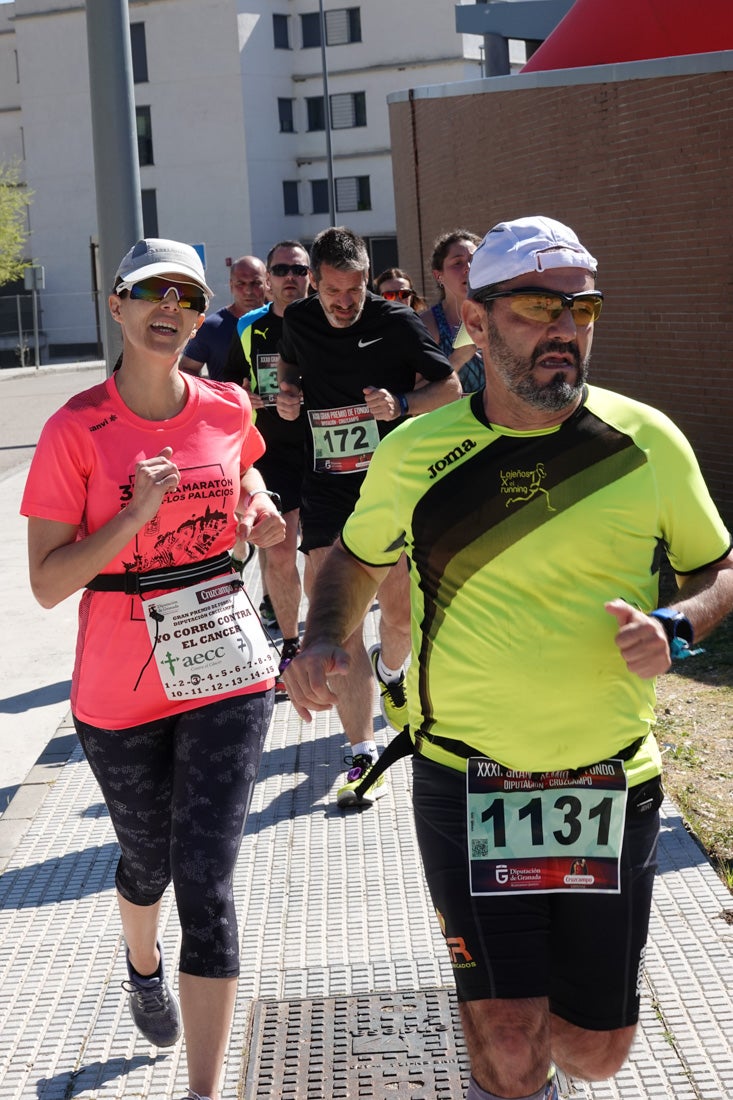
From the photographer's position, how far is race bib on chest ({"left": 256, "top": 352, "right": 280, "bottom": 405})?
26.2ft

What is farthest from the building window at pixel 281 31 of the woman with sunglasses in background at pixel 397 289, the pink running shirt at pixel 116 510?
the pink running shirt at pixel 116 510

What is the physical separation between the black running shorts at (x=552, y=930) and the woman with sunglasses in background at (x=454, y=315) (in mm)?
4544

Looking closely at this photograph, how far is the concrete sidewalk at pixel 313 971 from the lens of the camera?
3.85 m

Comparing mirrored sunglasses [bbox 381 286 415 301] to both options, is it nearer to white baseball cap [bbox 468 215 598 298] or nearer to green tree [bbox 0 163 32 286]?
white baseball cap [bbox 468 215 598 298]

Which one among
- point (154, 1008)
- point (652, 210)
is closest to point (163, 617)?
point (154, 1008)

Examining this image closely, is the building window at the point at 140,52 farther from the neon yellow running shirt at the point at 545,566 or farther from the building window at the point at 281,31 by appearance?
the neon yellow running shirt at the point at 545,566

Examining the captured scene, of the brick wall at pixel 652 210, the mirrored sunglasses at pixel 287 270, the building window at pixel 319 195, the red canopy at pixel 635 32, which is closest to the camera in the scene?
the mirrored sunglasses at pixel 287 270

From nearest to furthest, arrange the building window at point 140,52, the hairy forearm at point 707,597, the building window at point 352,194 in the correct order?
the hairy forearm at point 707,597 → the building window at point 140,52 → the building window at point 352,194

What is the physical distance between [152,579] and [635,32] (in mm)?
11295

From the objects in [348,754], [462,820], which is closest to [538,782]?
[462,820]

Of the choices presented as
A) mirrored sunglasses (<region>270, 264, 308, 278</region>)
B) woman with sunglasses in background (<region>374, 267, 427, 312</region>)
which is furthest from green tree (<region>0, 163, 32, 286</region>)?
mirrored sunglasses (<region>270, 264, 308, 278</region>)

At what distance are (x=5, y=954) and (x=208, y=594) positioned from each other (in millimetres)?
1723

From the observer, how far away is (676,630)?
9.30 ft

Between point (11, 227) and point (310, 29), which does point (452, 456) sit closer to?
point (11, 227)
